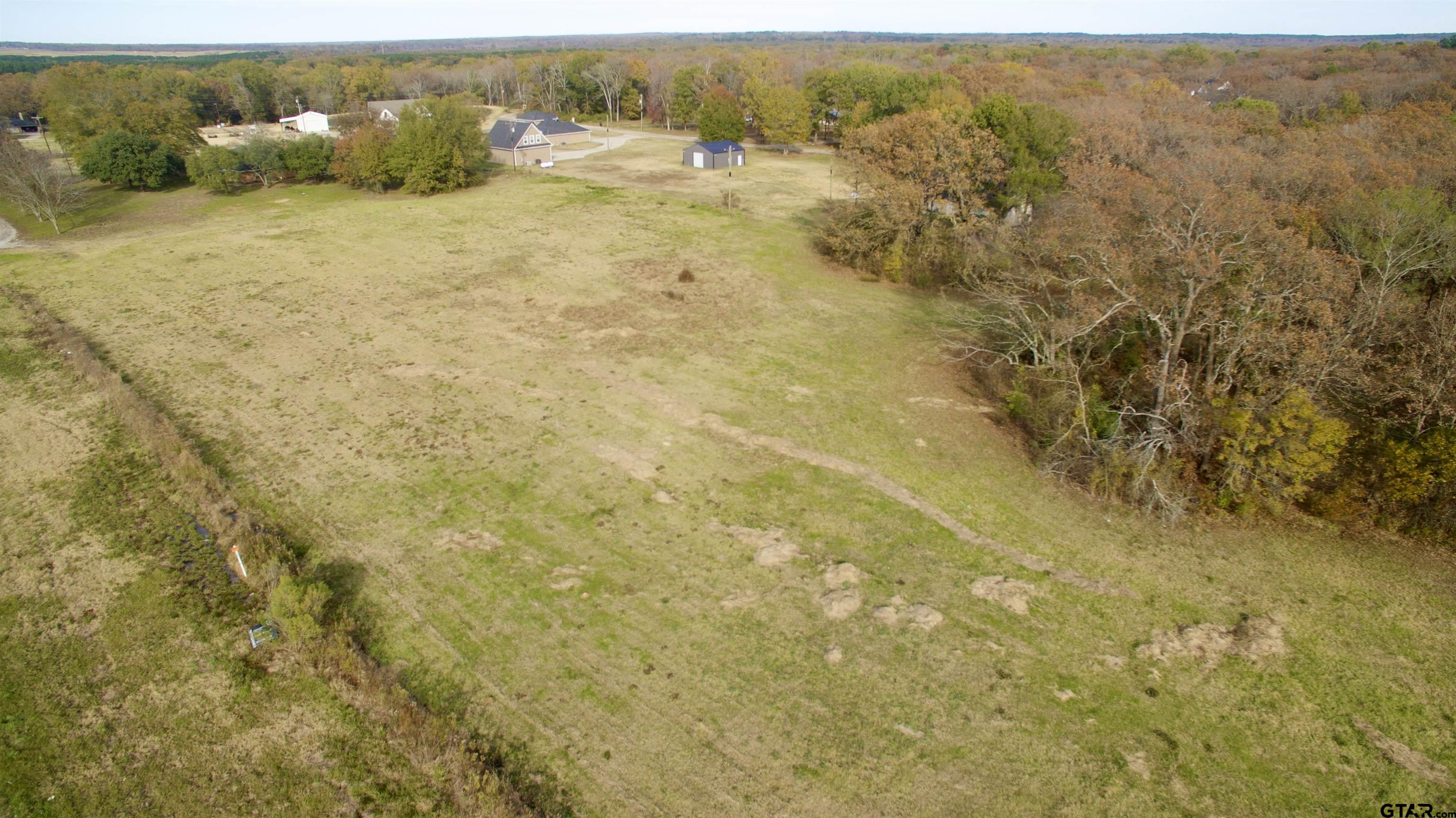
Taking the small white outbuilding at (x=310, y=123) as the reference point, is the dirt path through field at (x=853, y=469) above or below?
below

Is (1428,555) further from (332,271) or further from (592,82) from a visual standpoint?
(592,82)

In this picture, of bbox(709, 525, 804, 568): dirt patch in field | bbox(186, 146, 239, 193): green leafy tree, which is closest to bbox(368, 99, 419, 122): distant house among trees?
bbox(186, 146, 239, 193): green leafy tree

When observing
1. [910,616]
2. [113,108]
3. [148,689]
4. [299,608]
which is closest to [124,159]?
[113,108]

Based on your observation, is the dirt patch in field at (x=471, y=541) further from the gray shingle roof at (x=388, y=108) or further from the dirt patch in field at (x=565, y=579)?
the gray shingle roof at (x=388, y=108)

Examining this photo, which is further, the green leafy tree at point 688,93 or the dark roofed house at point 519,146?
the green leafy tree at point 688,93

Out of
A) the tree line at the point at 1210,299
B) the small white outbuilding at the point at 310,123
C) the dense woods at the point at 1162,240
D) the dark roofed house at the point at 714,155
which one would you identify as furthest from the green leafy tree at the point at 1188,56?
the small white outbuilding at the point at 310,123

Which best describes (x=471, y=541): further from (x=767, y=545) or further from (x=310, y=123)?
(x=310, y=123)

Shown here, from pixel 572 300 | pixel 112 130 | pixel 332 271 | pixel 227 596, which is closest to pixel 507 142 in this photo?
pixel 112 130
